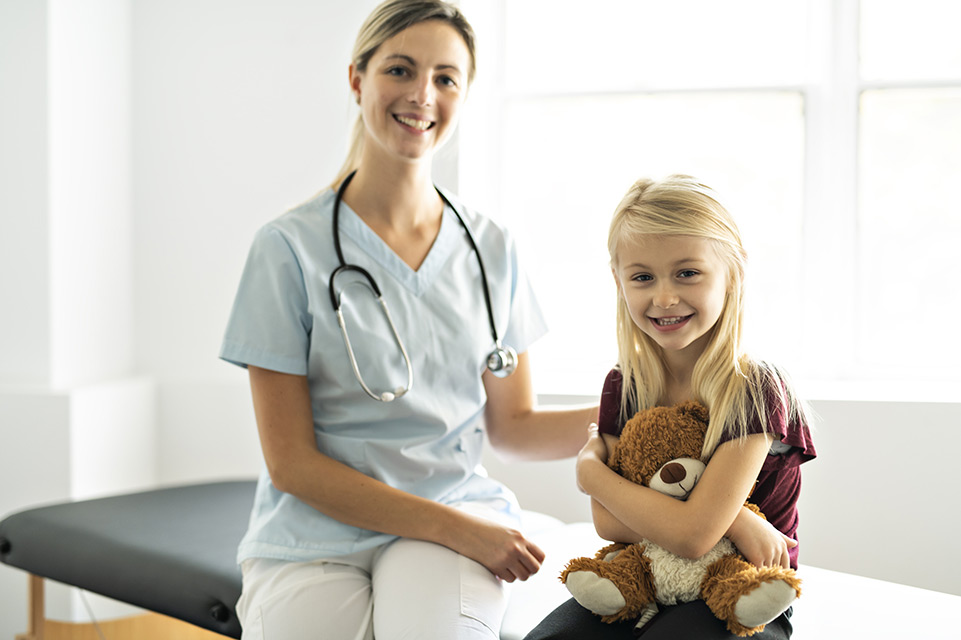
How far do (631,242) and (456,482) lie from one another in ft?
1.68

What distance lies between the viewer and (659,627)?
1001mm

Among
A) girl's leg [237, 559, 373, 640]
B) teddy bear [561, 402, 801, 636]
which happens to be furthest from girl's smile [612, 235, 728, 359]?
girl's leg [237, 559, 373, 640]

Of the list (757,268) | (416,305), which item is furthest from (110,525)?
(757,268)

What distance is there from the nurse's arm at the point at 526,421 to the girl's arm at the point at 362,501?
0.27 metres

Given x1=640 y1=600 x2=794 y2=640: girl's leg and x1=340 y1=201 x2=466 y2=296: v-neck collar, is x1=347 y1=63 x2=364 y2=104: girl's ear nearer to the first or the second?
x1=340 y1=201 x2=466 y2=296: v-neck collar

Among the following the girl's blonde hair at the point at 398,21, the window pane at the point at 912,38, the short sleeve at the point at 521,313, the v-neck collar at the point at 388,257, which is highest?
the window pane at the point at 912,38

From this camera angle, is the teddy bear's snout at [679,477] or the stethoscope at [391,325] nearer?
the teddy bear's snout at [679,477]

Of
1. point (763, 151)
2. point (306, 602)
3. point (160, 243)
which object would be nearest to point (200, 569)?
point (306, 602)

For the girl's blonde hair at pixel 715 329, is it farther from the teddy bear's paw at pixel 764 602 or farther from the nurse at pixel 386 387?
the nurse at pixel 386 387

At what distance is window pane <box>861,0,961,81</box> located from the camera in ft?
6.60

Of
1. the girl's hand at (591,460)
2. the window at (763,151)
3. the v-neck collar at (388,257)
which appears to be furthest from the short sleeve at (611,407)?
the window at (763,151)

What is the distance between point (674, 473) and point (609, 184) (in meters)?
1.32

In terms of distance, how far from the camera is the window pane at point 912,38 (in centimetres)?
201

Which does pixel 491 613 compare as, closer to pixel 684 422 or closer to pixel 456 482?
pixel 456 482
